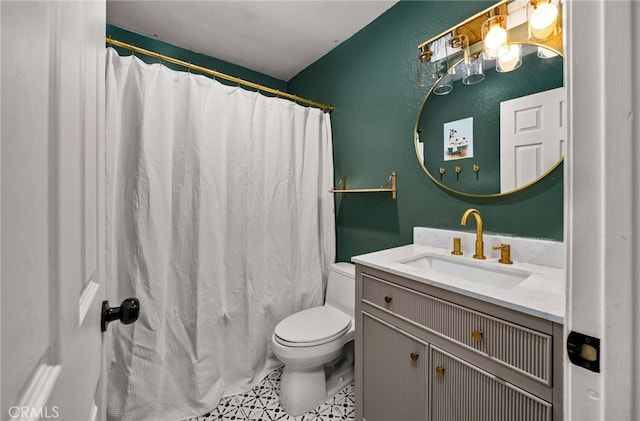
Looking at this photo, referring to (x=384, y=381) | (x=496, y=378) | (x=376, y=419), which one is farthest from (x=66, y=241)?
(x=376, y=419)

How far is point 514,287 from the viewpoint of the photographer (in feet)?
3.39

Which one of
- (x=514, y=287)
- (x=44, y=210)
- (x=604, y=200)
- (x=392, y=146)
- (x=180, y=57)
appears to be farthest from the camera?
(x=180, y=57)

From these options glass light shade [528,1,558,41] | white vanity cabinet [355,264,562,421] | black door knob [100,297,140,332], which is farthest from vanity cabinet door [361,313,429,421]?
glass light shade [528,1,558,41]

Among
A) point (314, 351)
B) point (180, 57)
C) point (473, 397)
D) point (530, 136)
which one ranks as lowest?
point (314, 351)

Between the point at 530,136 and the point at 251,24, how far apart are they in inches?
71.0

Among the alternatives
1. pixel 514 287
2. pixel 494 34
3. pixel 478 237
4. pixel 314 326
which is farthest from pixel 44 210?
pixel 494 34

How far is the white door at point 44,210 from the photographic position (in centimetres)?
22

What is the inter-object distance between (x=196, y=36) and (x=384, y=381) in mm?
2467

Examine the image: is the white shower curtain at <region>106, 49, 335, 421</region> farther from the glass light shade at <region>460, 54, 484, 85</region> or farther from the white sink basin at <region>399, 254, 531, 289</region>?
the glass light shade at <region>460, 54, 484, 85</region>

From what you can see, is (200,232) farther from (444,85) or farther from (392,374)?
(444,85)

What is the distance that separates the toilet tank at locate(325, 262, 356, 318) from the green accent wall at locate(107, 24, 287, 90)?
5.87 ft

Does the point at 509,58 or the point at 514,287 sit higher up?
the point at 509,58

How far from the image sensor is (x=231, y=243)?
1.73 meters

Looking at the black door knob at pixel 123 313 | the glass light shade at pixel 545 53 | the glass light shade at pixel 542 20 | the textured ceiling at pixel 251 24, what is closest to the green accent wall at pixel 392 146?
the textured ceiling at pixel 251 24
